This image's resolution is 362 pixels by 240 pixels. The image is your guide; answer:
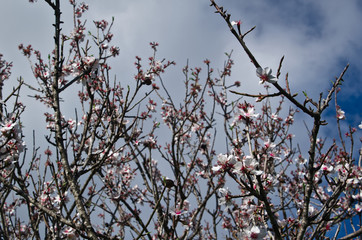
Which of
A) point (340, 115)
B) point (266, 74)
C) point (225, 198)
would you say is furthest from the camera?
point (340, 115)

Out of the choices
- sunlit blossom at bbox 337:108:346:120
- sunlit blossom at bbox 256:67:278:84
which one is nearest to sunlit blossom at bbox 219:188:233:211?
sunlit blossom at bbox 256:67:278:84

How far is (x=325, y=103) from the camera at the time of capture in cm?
179

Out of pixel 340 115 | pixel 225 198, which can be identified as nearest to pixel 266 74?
pixel 225 198

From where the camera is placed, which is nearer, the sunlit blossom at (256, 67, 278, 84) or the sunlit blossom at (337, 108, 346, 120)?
the sunlit blossom at (256, 67, 278, 84)

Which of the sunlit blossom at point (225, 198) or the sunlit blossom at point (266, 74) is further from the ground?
the sunlit blossom at point (266, 74)

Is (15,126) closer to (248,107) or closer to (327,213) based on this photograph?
(248,107)

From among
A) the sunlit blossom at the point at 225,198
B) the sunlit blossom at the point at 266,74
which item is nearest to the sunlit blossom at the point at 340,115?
the sunlit blossom at the point at 225,198

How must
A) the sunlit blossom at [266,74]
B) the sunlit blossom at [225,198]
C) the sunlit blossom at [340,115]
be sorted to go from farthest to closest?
the sunlit blossom at [340,115], the sunlit blossom at [225,198], the sunlit blossom at [266,74]

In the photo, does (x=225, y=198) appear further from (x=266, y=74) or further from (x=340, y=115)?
(x=340, y=115)

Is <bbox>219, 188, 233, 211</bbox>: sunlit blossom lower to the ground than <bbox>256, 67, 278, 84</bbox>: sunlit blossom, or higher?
lower

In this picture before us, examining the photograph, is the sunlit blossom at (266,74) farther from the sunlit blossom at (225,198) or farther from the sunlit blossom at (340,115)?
the sunlit blossom at (340,115)

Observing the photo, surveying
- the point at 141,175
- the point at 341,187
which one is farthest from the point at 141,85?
the point at 341,187

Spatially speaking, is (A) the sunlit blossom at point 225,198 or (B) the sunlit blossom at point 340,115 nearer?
(A) the sunlit blossom at point 225,198

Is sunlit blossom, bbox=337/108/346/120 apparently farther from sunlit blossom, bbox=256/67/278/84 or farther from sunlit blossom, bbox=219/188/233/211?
sunlit blossom, bbox=256/67/278/84
